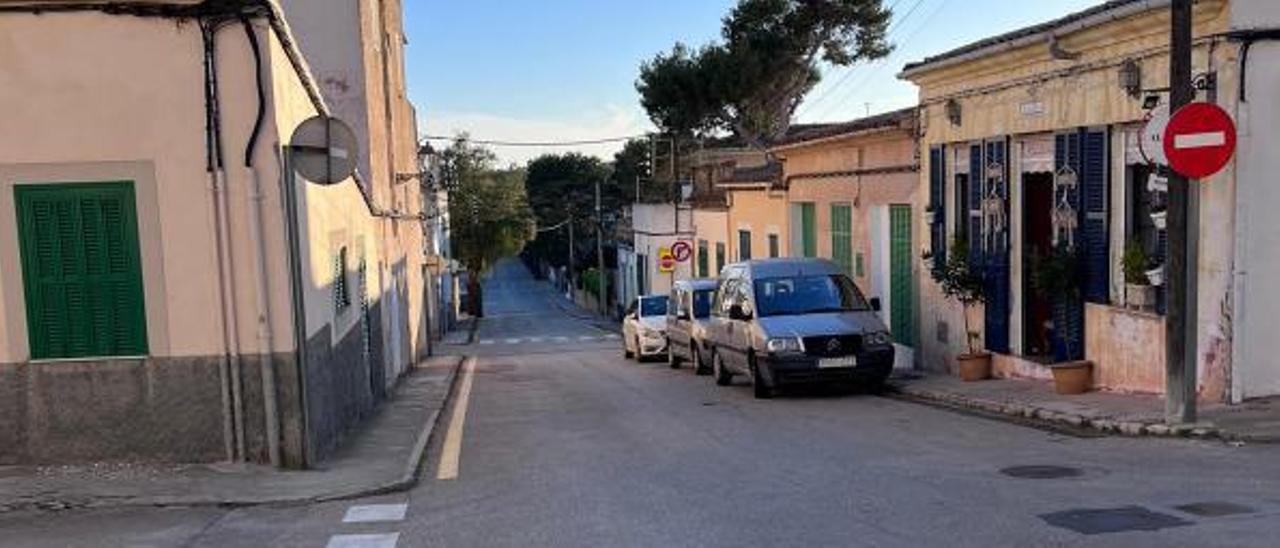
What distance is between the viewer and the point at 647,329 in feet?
89.0

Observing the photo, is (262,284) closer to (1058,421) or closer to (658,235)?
(1058,421)

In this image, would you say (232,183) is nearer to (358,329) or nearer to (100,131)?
(100,131)

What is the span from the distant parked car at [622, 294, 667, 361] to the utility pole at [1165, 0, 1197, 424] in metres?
16.8

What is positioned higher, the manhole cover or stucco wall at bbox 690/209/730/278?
stucco wall at bbox 690/209/730/278

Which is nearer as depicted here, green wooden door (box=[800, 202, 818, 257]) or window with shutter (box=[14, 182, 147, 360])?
window with shutter (box=[14, 182, 147, 360])

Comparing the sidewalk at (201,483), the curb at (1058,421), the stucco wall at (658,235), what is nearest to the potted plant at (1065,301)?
the curb at (1058,421)

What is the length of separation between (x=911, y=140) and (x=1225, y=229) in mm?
8339

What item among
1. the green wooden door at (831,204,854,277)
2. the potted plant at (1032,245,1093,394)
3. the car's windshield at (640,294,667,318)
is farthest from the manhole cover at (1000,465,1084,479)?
the car's windshield at (640,294,667,318)

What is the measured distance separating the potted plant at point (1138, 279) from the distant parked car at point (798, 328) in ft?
12.7

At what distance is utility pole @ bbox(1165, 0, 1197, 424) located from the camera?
9945 mm

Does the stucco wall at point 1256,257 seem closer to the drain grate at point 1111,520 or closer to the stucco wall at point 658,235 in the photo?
the drain grate at point 1111,520

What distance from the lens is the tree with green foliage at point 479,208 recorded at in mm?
77375

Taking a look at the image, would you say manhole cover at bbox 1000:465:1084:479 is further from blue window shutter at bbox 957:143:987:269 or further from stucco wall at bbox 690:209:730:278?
stucco wall at bbox 690:209:730:278

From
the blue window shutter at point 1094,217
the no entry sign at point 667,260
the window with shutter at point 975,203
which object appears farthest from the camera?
the no entry sign at point 667,260
